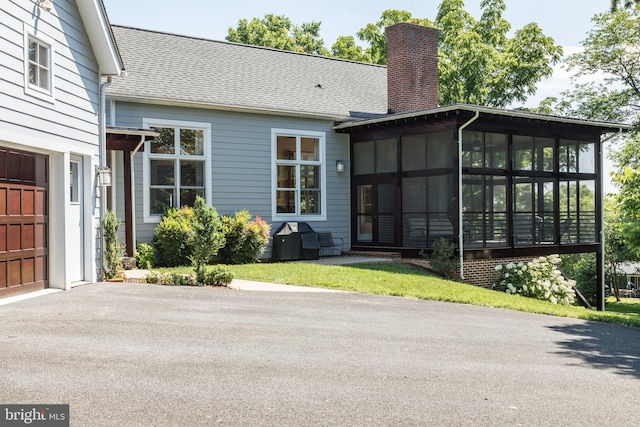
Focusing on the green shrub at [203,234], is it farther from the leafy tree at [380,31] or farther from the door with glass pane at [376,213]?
the leafy tree at [380,31]

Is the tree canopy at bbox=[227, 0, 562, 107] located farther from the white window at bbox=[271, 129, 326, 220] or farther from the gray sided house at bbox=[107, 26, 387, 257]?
the white window at bbox=[271, 129, 326, 220]

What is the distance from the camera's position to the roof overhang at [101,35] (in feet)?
36.0

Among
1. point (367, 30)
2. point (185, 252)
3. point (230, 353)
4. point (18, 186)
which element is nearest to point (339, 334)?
point (230, 353)

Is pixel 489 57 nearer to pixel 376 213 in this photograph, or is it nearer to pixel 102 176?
pixel 376 213

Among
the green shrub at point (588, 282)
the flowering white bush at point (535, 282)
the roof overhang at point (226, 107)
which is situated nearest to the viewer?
the roof overhang at point (226, 107)

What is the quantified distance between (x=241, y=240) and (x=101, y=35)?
18.6 feet

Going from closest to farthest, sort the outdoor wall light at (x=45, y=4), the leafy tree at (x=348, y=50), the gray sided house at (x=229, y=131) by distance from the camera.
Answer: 1. the outdoor wall light at (x=45, y=4)
2. the gray sided house at (x=229, y=131)
3. the leafy tree at (x=348, y=50)

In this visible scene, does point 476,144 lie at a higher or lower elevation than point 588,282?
higher

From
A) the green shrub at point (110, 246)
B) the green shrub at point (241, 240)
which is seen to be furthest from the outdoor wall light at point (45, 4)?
the green shrub at point (241, 240)

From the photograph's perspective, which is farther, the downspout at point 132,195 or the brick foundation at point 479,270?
the brick foundation at point 479,270

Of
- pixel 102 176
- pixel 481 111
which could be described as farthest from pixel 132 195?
pixel 481 111

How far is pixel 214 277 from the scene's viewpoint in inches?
457

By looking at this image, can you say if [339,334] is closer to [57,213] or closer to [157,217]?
Answer: [57,213]

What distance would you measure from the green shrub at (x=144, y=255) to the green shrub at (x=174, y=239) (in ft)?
0.95
